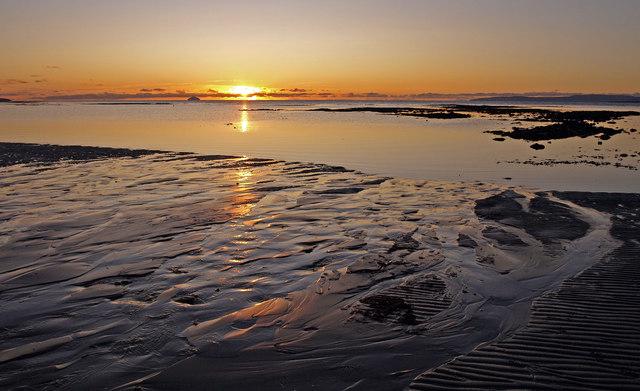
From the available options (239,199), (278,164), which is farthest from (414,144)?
(239,199)

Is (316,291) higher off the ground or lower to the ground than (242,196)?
lower

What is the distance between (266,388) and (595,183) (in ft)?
67.3

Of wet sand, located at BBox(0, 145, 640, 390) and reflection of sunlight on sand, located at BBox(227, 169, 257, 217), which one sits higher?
reflection of sunlight on sand, located at BBox(227, 169, 257, 217)

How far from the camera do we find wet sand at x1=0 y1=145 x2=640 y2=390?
6.71 m

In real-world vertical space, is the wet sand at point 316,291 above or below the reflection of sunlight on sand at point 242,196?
below

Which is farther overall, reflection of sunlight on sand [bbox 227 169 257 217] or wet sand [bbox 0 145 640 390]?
reflection of sunlight on sand [bbox 227 169 257 217]

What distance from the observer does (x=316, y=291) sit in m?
9.59

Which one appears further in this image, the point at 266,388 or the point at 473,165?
the point at 473,165

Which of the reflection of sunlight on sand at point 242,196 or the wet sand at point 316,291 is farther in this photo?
the reflection of sunlight on sand at point 242,196

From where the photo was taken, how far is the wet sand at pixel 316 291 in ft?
22.0

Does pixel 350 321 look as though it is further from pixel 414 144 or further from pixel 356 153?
pixel 414 144

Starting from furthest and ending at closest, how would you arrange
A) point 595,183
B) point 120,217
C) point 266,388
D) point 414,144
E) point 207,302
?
point 414,144, point 595,183, point 120,217, point 207,302, point 266,388

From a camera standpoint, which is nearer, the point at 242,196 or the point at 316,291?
the point at 316,291

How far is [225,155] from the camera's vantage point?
32219 millimetres
